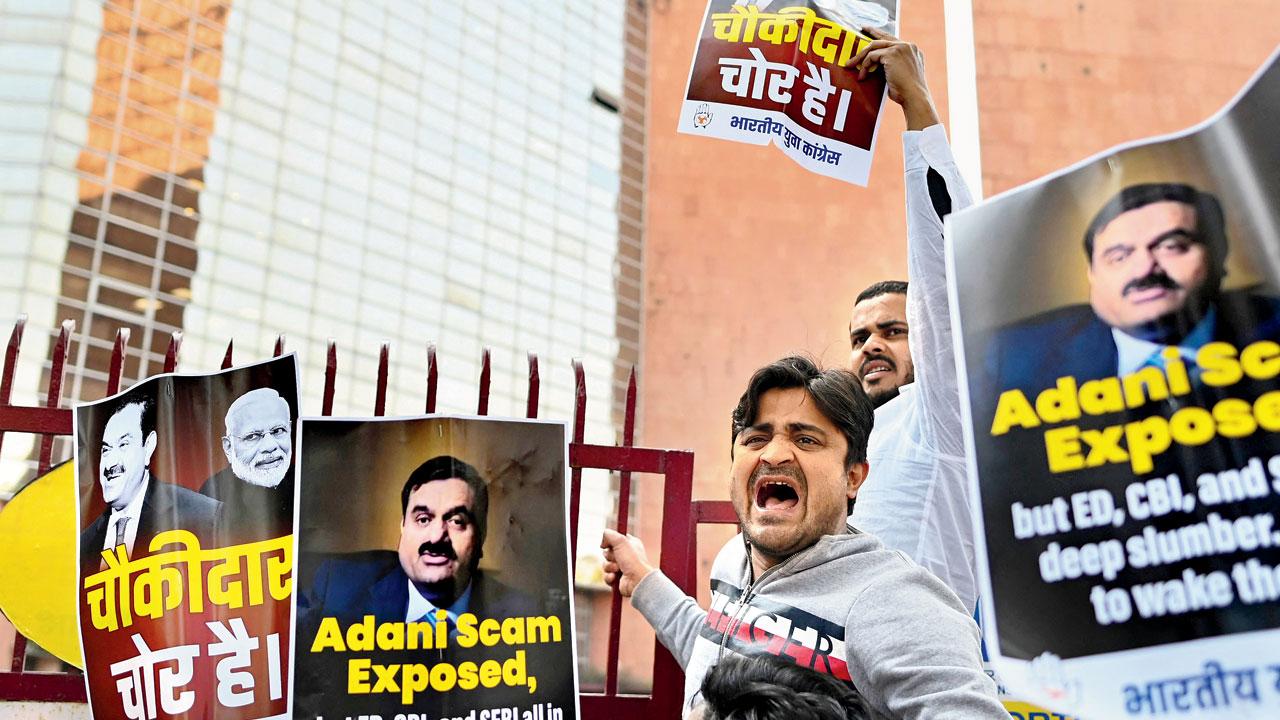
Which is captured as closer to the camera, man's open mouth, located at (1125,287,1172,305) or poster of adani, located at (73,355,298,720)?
man's open mouth, located at (1125,287,1172,305)

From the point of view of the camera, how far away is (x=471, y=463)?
2.25 m

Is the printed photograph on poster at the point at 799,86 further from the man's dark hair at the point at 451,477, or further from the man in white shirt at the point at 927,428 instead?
the man's dark hair at the point at 451,477

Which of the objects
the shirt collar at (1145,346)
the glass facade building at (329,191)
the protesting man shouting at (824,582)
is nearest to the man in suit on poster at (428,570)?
the protesting man shouting at (824,582)

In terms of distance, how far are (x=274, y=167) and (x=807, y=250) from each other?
24.3 feet

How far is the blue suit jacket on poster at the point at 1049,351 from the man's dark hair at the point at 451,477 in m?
1.20

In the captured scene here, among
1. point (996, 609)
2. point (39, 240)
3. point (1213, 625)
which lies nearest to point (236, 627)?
point (996, 609)

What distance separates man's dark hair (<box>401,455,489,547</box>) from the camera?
223 cm

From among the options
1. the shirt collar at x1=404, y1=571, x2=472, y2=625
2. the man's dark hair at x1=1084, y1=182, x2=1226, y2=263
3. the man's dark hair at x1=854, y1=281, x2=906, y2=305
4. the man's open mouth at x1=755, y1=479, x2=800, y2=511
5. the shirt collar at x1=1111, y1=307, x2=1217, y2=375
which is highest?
the man's dark hair at x1=854, y1=281, x2=906, y2=305

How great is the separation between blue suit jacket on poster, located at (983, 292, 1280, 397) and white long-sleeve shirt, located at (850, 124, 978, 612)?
60 centimetres

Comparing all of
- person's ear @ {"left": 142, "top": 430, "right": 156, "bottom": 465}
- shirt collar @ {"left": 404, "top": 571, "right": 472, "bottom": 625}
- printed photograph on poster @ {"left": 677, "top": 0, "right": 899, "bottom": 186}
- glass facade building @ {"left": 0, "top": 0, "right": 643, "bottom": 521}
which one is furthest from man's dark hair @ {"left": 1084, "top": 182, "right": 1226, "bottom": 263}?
glass facade building @ {"left": 0, "top": 0, "right": 643, "bottom": 521}

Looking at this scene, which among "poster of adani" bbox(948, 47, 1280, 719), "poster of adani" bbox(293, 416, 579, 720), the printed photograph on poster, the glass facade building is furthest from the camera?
the glass facade building

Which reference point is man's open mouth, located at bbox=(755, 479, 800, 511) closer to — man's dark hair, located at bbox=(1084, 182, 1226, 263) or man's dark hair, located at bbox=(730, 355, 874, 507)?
man's dark hair, located at bbox=(730, 355, 874, 507)

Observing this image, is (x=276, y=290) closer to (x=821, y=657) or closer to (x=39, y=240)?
(x=39, y=240)

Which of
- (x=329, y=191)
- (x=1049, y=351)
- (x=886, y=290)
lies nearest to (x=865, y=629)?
(x=1049, y=351)
